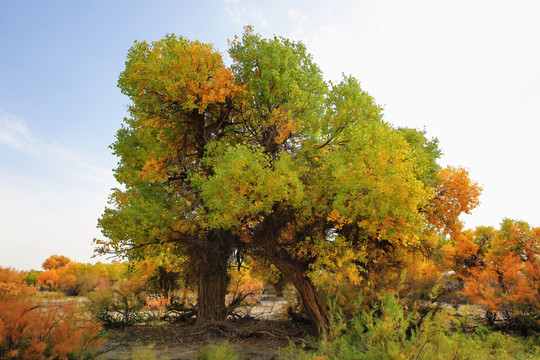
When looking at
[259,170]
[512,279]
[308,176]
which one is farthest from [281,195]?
[512,279]

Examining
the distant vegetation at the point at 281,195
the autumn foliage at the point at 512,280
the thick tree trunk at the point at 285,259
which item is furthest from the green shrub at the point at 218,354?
the autumn foliage at the point at 512,280

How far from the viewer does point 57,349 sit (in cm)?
633

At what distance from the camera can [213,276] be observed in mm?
15055

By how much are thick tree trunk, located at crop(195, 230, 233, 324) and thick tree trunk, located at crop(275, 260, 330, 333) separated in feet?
9.23

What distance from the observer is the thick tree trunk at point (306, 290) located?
42.5ft

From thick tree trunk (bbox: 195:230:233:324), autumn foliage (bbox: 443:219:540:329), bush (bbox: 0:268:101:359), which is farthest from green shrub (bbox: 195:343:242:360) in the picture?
autumn foliage (bbox: 443:219:540:329)

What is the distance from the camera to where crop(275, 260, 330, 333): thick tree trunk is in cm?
1294

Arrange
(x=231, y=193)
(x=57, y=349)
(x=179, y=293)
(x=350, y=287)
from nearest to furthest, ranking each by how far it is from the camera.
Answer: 1. (x=57, y=349)
2. (x=231, y=193)
3. (x=350, y=287)
4. (x=179, y=293)

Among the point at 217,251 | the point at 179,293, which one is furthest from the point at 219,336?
the point at 179,293

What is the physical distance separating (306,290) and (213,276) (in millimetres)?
4149

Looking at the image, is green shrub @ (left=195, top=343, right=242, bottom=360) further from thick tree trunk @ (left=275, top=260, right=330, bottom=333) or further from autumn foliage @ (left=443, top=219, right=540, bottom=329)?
autumn foliage @ (left=443, top=219, right=540, bottom=329)

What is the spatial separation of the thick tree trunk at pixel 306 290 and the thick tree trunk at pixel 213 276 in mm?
2812

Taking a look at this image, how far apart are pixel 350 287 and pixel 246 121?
8468mm

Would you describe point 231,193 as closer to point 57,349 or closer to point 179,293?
point 57,349
